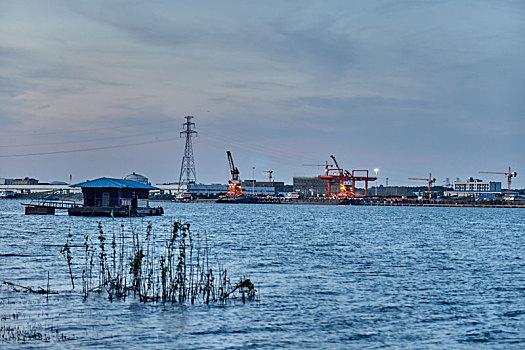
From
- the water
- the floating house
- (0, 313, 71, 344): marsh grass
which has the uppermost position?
the floating house

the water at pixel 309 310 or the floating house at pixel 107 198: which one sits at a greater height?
the floating house at pixel 107 198

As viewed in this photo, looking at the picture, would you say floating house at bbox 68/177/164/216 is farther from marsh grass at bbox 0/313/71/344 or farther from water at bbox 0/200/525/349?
marsh grass at bbox 0/313/71/344

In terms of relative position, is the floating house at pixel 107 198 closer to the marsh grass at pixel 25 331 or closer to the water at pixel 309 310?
the water at pixel 309 310

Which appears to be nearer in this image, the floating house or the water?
the water

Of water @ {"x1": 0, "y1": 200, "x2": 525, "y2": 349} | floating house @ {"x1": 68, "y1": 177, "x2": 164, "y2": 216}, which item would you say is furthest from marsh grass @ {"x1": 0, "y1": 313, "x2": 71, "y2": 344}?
floating house @ {"x1": 68, "y1": 177, "x2": 164, "y2": 216}

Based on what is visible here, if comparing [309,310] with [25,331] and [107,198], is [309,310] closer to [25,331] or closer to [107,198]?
[25,331]

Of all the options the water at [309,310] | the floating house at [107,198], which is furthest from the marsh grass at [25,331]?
the floating house at [107,198]

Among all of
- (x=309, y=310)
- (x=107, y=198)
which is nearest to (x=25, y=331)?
(x=309, y=310)

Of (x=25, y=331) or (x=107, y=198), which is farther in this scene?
(x=107, y=198)

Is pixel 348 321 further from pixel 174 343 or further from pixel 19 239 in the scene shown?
pixel 19 239

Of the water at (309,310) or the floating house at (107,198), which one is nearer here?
the water at (309,310)

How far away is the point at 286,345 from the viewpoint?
19.0 m

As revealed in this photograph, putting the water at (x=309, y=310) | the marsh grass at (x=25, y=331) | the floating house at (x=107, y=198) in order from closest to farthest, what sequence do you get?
1. the marsh grass at (x=25, y=331)
2. the water at (x=309, y=310)
3. the floating house at (x=107, y=198)

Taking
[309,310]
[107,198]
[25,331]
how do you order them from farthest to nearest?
[107,198], [309,310], [25,331]
